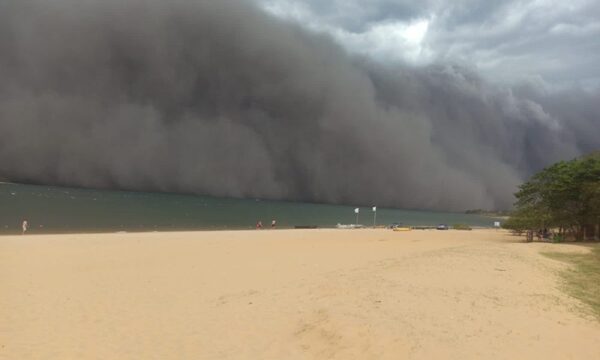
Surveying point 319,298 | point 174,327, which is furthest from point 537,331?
point 174,327

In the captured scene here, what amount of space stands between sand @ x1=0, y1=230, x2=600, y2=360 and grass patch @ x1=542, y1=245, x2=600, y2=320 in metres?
0.45

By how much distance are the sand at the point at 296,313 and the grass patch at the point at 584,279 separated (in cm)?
45

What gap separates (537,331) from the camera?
29.2ft

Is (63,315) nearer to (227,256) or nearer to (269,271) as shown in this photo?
(269,271)

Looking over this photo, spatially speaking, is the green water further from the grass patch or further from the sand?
the grass patch

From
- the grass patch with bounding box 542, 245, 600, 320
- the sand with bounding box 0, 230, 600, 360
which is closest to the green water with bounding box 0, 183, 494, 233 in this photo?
the sand with bounding box 0, 230, 600, 360

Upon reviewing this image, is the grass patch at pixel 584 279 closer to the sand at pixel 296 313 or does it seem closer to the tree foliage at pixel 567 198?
the sand at pixel 296 313

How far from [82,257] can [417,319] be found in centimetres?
1808

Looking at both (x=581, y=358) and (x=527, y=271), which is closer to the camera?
(x=581, y=358)

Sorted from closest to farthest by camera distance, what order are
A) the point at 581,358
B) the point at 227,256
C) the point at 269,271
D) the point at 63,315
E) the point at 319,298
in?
the point at 581,358 → the point at 63,315 → the point at 319,298 → the point at 269,271 → the point at 227,256

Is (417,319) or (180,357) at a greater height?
(417,319)

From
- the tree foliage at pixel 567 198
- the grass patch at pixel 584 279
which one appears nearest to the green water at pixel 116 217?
the tree foliage at pixel 567 198

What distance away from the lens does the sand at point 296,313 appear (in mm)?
8352

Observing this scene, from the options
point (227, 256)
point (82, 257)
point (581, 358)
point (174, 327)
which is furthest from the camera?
point (227, 256)
